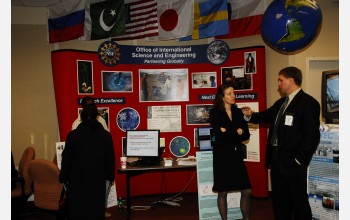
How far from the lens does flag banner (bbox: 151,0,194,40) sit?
4930 mm

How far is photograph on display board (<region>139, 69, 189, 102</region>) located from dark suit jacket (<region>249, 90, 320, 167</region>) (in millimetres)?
2331

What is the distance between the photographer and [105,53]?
192 inches

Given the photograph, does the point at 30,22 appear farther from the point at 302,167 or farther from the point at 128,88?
the point at 302,167

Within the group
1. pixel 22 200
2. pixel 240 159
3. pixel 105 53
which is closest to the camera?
pixel 240 159

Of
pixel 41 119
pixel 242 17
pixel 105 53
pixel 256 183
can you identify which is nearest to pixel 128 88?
pixel 105 53

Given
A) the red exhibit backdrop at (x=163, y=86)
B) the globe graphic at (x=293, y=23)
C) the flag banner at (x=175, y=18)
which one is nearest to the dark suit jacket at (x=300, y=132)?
the globe graphic at (x=293, y=23)

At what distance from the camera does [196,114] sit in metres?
5.20

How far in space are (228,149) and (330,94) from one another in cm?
116

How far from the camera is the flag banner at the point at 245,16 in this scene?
489 centimetres

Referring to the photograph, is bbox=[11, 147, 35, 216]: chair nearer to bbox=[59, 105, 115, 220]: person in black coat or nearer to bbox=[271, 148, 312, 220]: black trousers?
bbox=[59, 105, 115, 220]: person in black coat

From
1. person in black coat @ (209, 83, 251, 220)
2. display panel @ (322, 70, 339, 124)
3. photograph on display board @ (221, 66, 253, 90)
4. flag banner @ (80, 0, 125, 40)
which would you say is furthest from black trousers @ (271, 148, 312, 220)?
flag banner @ (80, 0, 125, 40)
